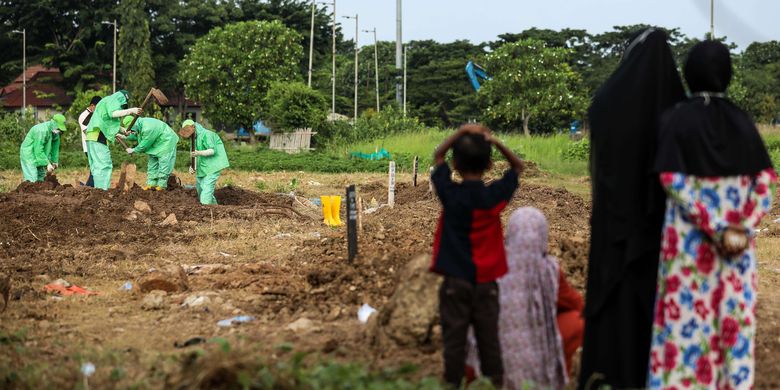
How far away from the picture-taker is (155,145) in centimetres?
1662

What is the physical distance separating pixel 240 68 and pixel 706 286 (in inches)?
1750

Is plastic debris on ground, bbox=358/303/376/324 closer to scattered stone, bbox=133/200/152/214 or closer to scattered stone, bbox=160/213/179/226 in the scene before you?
scattered stone, bbox=160/213/179/226

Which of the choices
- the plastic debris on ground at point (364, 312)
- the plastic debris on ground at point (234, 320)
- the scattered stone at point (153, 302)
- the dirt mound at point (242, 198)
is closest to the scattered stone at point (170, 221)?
the dirt mound at point (242, 198)

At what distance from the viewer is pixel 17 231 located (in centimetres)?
1238

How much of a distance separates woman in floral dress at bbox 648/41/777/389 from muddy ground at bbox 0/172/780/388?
1094 millimetres

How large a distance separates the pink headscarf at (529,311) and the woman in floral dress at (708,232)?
1.76ft

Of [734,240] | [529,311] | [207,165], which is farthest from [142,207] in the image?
[734,240]

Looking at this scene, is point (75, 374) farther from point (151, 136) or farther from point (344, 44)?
point (344, 44)

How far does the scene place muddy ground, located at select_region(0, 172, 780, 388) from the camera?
5949 mm

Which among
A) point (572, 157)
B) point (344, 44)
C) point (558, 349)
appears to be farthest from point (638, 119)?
point (344, 44)

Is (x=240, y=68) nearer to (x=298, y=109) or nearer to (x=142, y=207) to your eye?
(x=298, y=109)

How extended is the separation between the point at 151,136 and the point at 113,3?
1631 inches

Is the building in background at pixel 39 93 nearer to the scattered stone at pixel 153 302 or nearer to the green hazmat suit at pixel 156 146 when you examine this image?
the green hazmat suit at pixel 156 146

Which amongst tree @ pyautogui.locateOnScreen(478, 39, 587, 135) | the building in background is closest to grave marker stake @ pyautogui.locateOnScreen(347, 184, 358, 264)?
tree @ pyautogui.locateOnScreen(478, 39, 587, 135)
